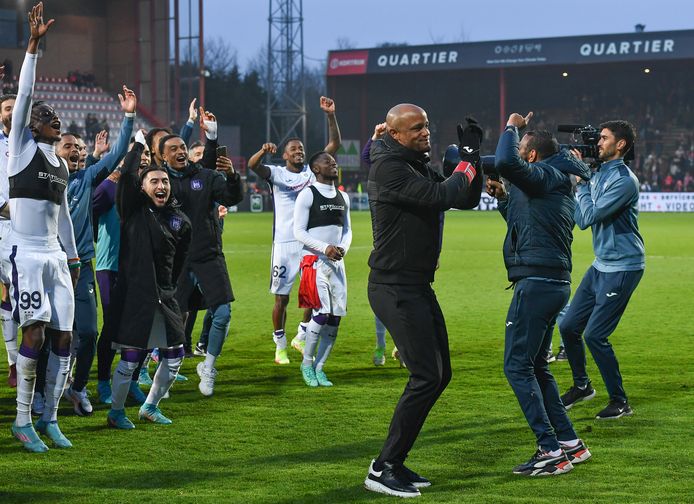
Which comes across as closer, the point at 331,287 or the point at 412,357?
the point at 412,357

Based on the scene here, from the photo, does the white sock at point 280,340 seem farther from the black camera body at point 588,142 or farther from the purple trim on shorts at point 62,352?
the black camera body at point 588,142

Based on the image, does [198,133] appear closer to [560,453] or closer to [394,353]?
[394,353]

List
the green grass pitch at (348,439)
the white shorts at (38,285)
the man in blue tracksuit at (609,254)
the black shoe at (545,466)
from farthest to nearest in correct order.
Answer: the man in blue tracksuit at (609,254), the white shorts at (38,285), the black shoe at (545,466), the green grass pitch at (348,439)

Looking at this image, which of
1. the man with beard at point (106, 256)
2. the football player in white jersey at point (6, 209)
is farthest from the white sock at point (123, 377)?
the football player in white jersey at point (6, 209)

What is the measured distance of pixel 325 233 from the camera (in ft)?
33.6

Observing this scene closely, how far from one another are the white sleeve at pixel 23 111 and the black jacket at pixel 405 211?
7.48ft

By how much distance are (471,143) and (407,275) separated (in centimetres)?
84

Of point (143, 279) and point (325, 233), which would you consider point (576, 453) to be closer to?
point (143, 279)

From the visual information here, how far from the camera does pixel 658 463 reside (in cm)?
682

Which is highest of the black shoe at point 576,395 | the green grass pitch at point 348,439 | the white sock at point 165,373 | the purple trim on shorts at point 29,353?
the purple trim on shorts at point 29,353

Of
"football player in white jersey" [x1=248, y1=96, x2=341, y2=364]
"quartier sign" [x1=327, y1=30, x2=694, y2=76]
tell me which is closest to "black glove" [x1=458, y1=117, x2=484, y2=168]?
"football player in white jersey" [x1=248, y1=96, x2=341, y2=364]

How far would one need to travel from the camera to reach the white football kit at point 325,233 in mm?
9867

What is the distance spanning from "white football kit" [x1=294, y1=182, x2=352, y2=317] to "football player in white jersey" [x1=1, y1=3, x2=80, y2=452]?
3.01 m

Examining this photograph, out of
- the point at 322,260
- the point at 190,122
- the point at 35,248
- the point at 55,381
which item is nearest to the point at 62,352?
the point at 55,381
